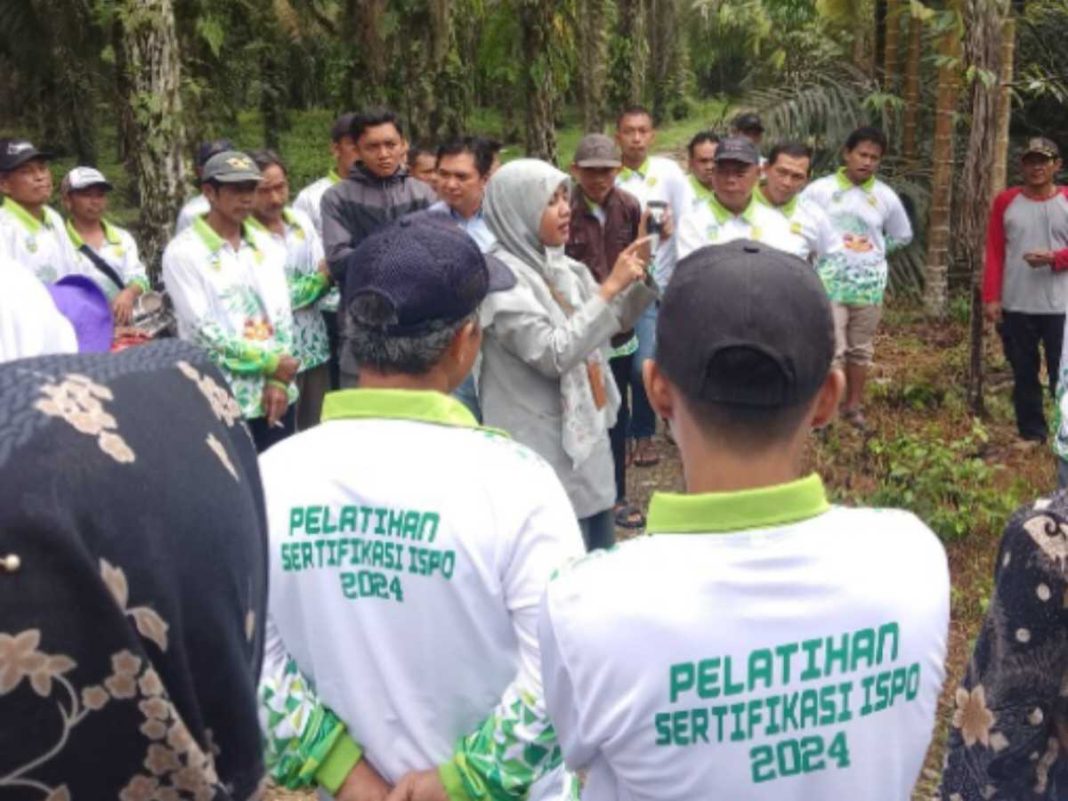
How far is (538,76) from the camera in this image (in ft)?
37.9

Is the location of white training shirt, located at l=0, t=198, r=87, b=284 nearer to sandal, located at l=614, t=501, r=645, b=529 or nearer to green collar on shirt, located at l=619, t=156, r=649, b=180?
sandal, located at l=614, t=501, r=645, b=529

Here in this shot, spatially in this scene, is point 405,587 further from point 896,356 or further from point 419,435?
point 896,356

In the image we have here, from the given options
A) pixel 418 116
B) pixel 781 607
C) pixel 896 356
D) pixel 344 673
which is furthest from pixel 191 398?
pixel 418 116

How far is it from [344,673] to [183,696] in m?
0.95

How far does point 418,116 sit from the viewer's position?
16.1 meters

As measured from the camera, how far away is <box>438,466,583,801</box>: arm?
1.98 metres

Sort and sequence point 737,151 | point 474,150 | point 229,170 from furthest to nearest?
1. point 737,151
2. point 474,150
3. point 229,170

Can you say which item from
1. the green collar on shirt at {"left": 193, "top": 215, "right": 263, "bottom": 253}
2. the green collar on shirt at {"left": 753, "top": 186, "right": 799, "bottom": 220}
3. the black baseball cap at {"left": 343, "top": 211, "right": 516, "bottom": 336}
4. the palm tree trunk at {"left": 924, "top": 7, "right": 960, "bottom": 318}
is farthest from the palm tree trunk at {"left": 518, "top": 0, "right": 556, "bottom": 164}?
the black baseball cap at {"left": 343, "top": 211, "right": 516, "bottom": 336}

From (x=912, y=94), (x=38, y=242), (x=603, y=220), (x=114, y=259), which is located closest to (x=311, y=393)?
(x=114, y=259)

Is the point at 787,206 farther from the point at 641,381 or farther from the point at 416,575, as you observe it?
the point at 416,575

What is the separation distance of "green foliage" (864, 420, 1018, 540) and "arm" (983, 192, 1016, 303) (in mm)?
847

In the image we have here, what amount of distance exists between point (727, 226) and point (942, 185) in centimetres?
389

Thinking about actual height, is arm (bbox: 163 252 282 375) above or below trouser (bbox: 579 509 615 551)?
above

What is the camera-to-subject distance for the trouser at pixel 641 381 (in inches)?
253
